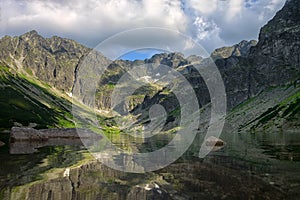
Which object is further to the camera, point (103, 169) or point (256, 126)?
point (256, 126)

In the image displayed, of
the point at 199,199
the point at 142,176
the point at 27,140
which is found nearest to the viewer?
the point at 199,199

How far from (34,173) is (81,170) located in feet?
12.6

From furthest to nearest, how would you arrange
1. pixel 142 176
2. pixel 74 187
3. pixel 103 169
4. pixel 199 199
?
1. pixel 103 169
2. pixel 142 176
3. pixel 74 187
4. pixel 199 199

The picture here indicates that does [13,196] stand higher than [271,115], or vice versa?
[271,115]

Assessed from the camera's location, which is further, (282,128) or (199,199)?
(282,128)

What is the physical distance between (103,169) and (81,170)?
1.91 metres

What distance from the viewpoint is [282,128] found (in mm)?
136500

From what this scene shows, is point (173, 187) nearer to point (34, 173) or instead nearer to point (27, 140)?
point (34, 173)

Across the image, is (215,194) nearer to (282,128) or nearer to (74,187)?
(74,187)

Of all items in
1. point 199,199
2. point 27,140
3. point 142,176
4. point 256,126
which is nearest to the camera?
point 199,199

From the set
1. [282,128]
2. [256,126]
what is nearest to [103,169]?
[282,128]

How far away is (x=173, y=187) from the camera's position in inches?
684

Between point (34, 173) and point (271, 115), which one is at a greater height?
point (271, 115)

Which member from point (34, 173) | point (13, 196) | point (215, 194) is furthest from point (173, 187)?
point (34, 173)
